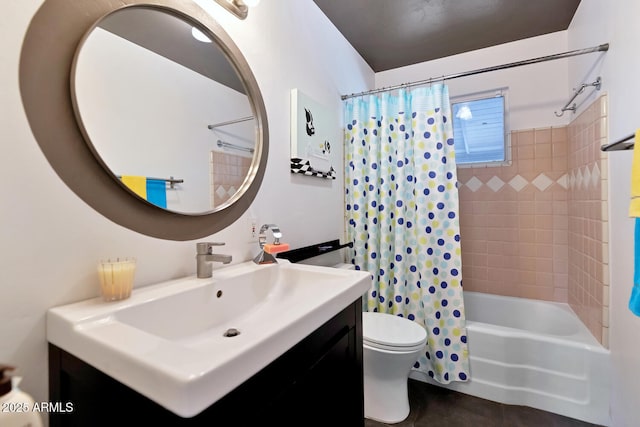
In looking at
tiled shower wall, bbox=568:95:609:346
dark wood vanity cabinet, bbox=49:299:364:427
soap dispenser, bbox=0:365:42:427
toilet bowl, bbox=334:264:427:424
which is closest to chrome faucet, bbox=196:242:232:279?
dark wood vanity cabinet, bbox=49:299:364:427

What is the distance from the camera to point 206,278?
98cm

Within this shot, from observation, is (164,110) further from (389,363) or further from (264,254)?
(389,363)

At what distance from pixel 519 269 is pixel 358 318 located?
197 cm

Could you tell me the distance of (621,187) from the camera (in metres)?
1.40

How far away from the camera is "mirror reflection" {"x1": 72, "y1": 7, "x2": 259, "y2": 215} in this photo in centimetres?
81

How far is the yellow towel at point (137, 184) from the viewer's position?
85cm

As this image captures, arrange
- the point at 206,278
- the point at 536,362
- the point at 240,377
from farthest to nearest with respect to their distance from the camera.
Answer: the point at 536,362 → the point at 206,278 → the point at 240,377

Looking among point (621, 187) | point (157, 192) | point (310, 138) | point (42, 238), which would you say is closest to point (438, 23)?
point (310, 138)

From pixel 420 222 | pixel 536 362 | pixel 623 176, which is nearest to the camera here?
pixel 623 176

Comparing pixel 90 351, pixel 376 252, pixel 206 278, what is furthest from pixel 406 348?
pixel 90 351

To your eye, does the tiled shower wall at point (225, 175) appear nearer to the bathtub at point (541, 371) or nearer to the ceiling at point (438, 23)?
the ceiling at point (438, 23)

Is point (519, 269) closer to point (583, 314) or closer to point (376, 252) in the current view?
point (583, 314)

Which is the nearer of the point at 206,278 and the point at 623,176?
the point at 206,278

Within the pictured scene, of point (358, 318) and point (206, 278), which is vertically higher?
point (206, 278)
